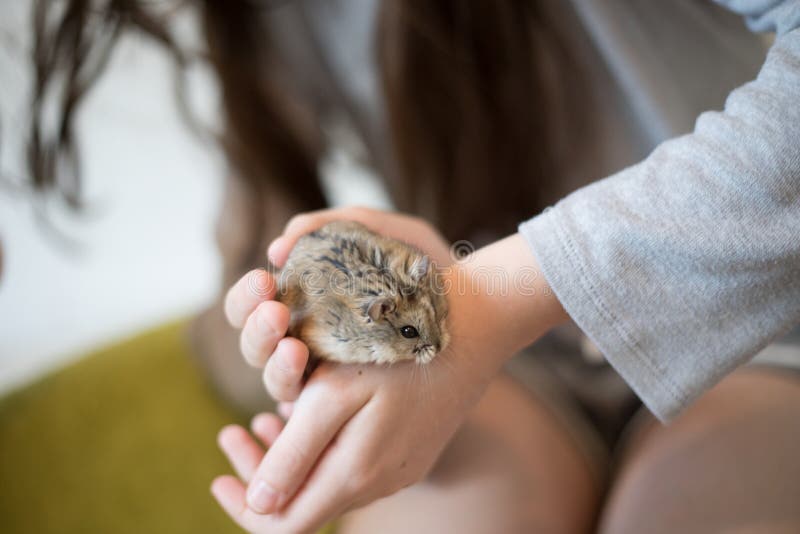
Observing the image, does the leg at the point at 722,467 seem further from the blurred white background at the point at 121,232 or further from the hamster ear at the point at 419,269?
the blurred white background at the point at 121,232

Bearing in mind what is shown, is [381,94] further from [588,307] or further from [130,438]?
[130,438]

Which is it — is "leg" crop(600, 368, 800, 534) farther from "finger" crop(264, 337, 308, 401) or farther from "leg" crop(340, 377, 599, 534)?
"finger" crop(264, 337, 308, 401)

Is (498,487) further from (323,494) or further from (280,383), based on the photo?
(280,383)

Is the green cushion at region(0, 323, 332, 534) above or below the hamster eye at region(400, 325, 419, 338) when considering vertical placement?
below

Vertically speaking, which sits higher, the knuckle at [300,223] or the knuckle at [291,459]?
the knuckle at [300,223]

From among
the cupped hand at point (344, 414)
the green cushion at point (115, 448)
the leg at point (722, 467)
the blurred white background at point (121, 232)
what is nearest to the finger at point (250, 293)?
the cupped hand at point (344, 414)

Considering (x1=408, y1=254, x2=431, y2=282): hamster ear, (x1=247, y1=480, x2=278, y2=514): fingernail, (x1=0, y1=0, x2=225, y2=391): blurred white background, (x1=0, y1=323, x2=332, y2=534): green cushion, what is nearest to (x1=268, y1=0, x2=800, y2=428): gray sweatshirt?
(x1=408, y1=254, x2=431, y2=282): hamster ear
